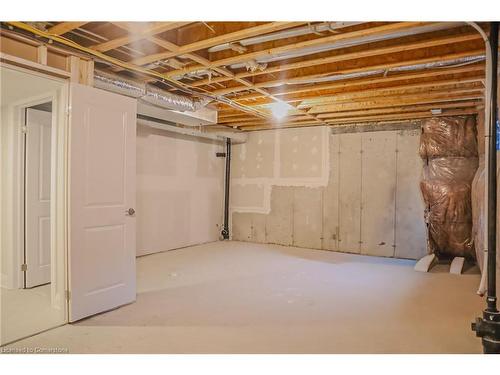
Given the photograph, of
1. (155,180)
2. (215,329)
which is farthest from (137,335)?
(155,180)

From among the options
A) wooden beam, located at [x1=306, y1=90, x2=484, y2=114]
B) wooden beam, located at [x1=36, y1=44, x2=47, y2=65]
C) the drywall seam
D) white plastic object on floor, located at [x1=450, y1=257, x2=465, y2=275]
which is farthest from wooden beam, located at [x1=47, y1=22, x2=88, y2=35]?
white plastic object on floor, located at [x1=450, y1=257, x2=465, y2=275]

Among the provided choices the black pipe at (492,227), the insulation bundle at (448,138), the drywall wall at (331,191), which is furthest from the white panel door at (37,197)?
the insulation bundle at (448,138)

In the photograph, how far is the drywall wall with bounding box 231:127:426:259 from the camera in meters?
5.12

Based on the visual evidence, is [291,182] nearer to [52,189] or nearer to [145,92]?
[145,92]

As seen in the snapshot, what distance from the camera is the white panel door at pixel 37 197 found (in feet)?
11.2

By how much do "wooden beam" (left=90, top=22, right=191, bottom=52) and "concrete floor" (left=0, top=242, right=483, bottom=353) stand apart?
2.16 meters

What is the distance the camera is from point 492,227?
83.7 inches

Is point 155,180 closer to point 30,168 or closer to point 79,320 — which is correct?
point 30,168

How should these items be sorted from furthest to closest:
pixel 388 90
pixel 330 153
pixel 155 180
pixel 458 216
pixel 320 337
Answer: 1. pixel 330 153
2. pixel 155 180
3. pixel 458 216
4. pixel 388 90
5. pixel 320 337

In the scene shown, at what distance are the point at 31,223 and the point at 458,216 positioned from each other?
17.2ft

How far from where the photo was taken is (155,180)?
5.32 m

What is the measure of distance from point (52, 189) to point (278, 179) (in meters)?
4.25

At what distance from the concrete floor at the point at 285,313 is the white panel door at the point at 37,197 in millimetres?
1084

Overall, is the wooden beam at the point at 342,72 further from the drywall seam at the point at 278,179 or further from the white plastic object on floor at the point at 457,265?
the white plastic object on floor at the point at 457,265
